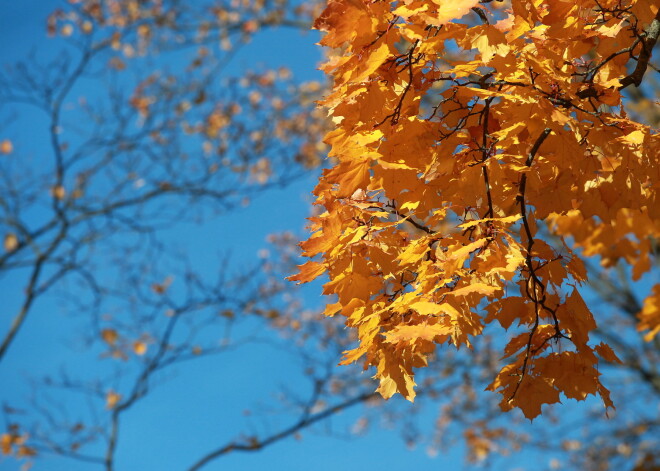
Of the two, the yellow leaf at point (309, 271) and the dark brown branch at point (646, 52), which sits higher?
the dark brown branch at point (646, 52)

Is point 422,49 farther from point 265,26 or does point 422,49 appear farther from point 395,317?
point 265,26

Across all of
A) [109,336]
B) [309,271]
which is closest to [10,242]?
[109,336]

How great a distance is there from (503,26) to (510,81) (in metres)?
0.26

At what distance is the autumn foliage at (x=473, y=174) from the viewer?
169cm

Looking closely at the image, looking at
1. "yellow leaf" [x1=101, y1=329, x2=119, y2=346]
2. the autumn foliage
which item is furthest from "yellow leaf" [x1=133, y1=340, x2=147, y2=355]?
the autumn foliage

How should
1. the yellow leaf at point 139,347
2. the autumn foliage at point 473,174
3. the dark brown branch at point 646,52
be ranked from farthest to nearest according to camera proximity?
the yellow leaf at point 139,347
the dark brown branch at point 646,52
the autumn foliage at point 473,174

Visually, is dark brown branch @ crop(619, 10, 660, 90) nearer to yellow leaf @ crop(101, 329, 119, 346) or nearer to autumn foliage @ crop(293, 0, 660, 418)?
autumn foliage @ crop(293, 0, 660, 418)

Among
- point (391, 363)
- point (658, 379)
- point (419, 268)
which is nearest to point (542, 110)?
point (419, 268)

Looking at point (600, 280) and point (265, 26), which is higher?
point (265, 26)

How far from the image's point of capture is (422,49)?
1.75m

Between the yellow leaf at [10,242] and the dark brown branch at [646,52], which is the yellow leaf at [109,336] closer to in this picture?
the yellow leaf at [10,242]

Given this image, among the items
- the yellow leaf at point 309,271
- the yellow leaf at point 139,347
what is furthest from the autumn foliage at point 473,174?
the yellow leaf at point 139,347

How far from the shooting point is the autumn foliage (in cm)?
169

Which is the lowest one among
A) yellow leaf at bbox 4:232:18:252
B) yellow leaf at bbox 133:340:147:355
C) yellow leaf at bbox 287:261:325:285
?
yellow leaf at bbox 287:261:325:285
